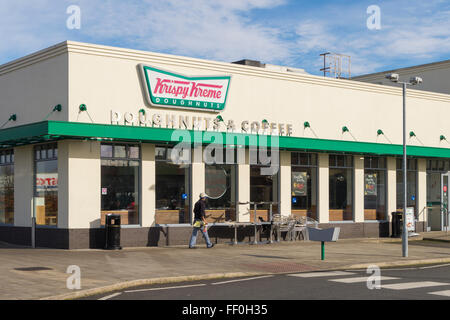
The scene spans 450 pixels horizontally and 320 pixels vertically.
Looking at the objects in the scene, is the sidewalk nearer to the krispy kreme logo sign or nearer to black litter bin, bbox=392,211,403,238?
black litter bin, bbox=392,211,403,238

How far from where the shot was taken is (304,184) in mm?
25641

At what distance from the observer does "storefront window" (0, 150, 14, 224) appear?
77.0 ft

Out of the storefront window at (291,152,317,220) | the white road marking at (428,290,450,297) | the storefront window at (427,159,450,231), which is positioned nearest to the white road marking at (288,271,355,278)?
the white road marking at (428,290,450,297)

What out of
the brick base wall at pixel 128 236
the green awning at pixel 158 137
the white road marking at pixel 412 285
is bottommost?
the white road marking at pixel 412 285

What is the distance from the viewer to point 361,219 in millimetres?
27203

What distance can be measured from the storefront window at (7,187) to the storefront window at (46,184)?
1.96 m

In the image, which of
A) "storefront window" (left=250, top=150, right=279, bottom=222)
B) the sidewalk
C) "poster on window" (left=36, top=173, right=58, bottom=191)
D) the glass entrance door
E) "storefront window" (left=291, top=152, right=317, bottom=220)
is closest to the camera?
the sidewalk

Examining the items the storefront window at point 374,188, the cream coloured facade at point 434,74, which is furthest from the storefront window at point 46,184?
the cream coloured facade at point 434,74

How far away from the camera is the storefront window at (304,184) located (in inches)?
998

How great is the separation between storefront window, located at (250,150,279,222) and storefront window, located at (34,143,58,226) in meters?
7.28

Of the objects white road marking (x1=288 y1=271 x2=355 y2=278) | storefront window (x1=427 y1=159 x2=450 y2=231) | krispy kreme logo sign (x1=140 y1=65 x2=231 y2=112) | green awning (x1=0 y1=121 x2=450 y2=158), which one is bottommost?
white road marking (x1=288 y1=271 x2=355 y2=278)

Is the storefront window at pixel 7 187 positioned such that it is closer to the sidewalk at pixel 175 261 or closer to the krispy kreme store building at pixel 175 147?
the krispy kreme store building at pixel 175 147

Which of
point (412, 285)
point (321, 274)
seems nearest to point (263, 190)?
point (321, 274)
